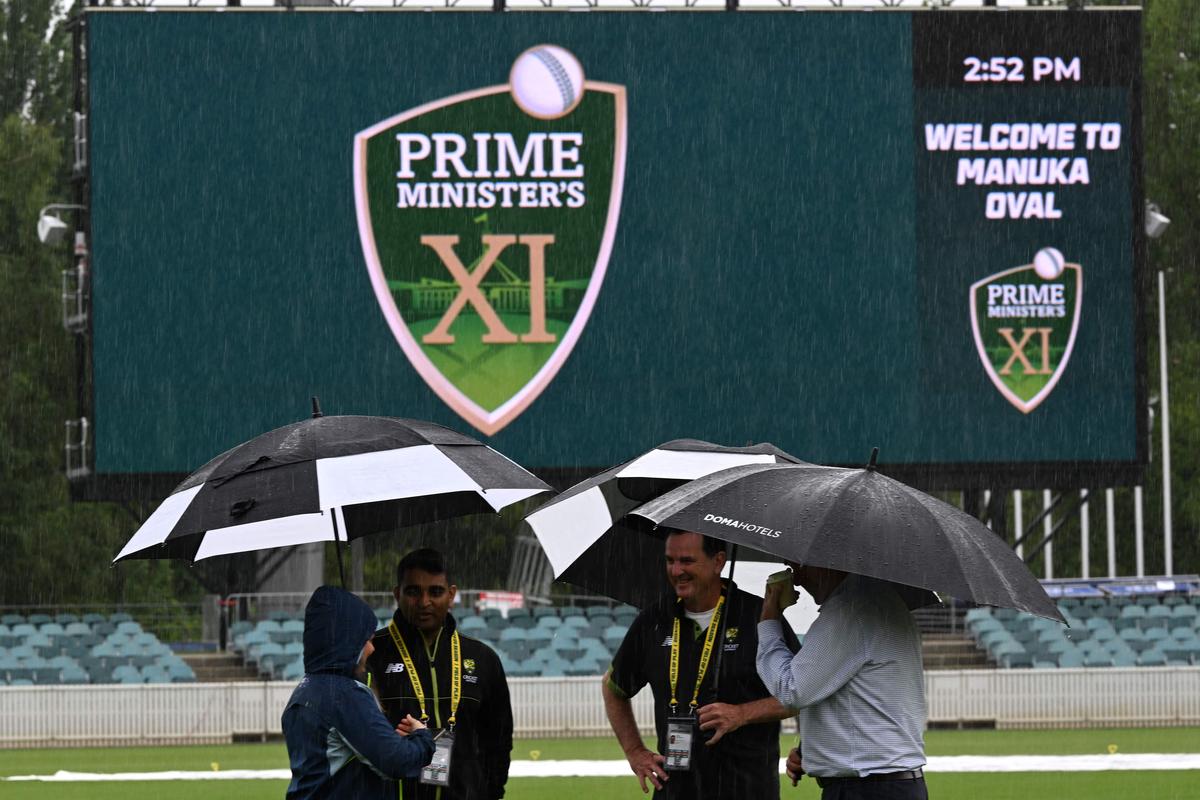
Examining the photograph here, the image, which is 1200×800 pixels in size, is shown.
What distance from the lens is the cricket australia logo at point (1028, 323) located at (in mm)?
23281

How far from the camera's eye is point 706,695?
20.7ft

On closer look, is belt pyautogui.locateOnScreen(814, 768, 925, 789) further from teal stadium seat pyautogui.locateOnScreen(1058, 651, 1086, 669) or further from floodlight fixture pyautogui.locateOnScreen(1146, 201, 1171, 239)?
floodlight fixture pyautogui.locateOnScreen(1146, 201, 1171, 239)

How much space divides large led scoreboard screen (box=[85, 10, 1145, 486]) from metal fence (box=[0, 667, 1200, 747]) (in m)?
2.66

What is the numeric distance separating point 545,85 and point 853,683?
17961 millimetres

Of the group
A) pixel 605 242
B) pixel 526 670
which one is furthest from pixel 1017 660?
→ pixel 605 242

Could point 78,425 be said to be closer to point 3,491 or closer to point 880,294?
point 880,294

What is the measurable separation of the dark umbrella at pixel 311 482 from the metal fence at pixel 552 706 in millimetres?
14127

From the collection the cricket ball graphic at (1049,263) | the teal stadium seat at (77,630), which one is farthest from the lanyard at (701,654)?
the teal stadium seat at (77,630)

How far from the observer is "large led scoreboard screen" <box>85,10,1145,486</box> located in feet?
75.0

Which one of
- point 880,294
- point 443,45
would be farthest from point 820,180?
point 443,45

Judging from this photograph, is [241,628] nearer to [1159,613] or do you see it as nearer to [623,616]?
[623,616]

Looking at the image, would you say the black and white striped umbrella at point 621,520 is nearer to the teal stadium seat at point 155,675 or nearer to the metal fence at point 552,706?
the metal fence at point 552,706

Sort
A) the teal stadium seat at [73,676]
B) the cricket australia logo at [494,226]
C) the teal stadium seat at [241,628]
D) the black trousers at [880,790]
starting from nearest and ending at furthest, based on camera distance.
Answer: the black trousers at [880,790] < the teal stadium seat at [73,676] < the cricket australia logo at [494,226] < the teal stadium seat at [241,628]

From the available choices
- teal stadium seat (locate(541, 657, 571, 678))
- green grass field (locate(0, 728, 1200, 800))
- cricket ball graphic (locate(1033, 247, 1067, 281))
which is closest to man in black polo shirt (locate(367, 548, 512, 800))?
green grass field (locate(0, 728, 1200, 800))
